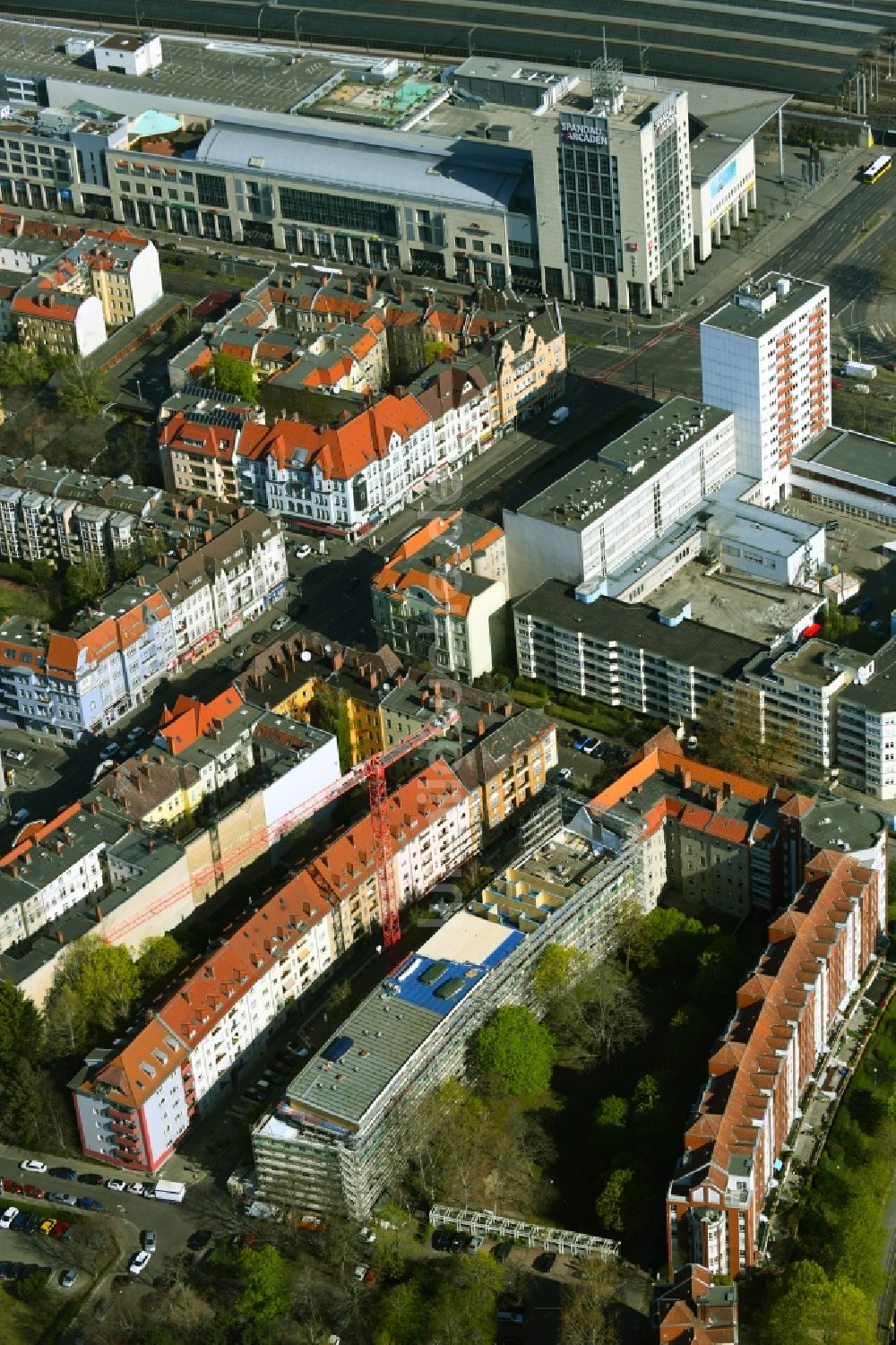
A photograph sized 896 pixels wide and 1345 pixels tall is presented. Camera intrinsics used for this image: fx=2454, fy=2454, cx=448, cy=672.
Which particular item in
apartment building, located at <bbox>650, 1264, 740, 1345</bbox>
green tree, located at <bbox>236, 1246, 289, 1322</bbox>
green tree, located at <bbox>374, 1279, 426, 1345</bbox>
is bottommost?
green tree, located at <bbox>374, 1279, 426, 1345</bbox>

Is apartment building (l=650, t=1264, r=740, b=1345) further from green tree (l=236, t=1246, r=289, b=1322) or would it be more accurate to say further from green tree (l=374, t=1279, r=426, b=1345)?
green tree (l=236, t=1246, r=289, b=1322)

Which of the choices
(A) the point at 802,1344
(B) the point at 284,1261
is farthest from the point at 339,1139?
(A) the point at 802,1344

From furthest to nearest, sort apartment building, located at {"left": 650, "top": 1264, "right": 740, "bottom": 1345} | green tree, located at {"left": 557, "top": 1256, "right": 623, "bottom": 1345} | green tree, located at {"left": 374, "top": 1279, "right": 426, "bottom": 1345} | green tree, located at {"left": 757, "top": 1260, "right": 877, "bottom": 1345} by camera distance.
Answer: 1. green tree, located at {"left": 374, "top": 1279, "right": 426, "bottom": 1345}
2. green tree, located at {"left": 557, "top": 1256, "right": 623, "bottom": 1345}
3. green tree, located at {"left": 757, "top": 1260, "right": 877, "bottom": 1345}
4. apartment building, located at {"left": 650, "top": 1264, "right": 740, "bottom": 1345}

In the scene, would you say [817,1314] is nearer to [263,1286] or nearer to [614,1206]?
[614,1206]

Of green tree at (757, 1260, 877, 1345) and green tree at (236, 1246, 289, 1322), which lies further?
green tree at (236, 1246, 289, 1322)

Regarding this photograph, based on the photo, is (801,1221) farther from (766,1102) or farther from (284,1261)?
(284,1261)

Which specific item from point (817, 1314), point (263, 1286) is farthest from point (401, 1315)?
point (817, 1314)

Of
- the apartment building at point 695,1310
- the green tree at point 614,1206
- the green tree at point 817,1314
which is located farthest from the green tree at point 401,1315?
the green tree at point 817,1314

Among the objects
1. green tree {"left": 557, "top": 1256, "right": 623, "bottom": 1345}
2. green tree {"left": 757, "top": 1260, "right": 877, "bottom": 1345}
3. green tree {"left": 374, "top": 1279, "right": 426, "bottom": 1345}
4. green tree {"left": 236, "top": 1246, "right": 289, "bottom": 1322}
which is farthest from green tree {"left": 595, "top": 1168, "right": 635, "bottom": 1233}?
green tree {"left": 236, "top": 1246, "right": 289, "bottom": 1322}
